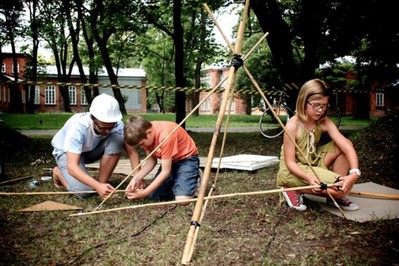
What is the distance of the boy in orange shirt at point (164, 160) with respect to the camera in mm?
3273

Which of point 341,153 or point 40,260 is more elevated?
point 341,153

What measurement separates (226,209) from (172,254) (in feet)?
3.49

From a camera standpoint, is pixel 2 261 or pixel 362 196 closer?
pixel 2 261

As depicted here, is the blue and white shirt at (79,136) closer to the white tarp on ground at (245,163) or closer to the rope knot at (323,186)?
the white tarp on ground at (245,163)

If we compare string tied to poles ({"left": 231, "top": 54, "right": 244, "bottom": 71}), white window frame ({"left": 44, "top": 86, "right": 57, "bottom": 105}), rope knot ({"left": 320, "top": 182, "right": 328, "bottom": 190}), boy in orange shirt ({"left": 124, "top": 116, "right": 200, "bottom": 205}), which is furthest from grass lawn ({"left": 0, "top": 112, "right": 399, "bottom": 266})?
white window frame ({"left": 44, "top": 86, "right": 57, "bottom": 105})

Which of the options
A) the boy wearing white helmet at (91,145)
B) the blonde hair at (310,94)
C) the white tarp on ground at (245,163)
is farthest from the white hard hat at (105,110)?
the white tarp on ground at (245,163)

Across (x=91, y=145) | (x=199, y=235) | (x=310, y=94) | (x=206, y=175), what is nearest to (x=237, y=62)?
(x=310, y=94)

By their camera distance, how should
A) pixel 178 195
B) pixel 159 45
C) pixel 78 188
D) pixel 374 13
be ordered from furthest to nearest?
pixel 159 45 < pixel 374 13 < pixel 78 188 < pixel 178 195

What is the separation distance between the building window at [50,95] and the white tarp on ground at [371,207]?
38852mm

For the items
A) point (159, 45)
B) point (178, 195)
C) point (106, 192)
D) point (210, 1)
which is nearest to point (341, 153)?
point (178, 195)

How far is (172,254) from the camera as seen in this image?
2371 mm

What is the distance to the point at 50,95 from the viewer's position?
39.4 m

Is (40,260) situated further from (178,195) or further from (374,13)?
(374,13)

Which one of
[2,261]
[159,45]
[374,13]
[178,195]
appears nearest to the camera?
[2,261]
